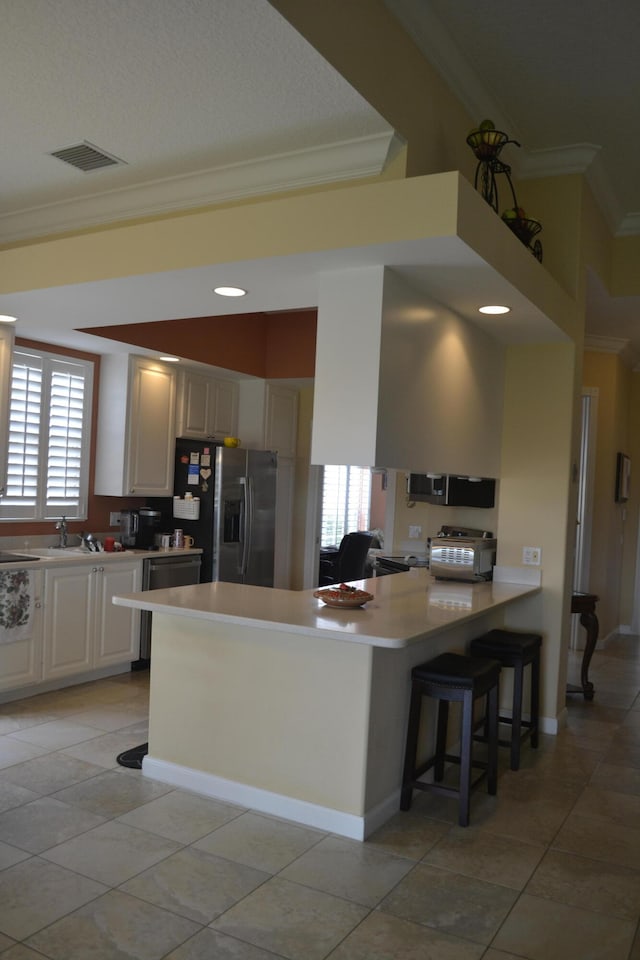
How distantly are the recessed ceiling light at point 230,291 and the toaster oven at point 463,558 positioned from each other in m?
1.92

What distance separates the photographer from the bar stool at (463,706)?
3.21m

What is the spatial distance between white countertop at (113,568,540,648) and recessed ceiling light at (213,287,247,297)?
145cm

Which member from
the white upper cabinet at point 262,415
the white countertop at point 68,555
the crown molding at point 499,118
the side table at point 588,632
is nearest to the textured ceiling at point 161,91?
the crown molding at point 499,118

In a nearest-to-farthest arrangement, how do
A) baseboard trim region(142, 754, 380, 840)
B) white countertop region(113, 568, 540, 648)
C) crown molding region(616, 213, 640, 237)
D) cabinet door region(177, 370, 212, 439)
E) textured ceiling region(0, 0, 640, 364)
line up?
textured ceiling region(0, 0, 640, 364), white countertop region(113, 568, 540, 648), baseboard trim region(142, 754, 380, 840), crown molding region(616, 213, 640, 237), cabinet door region(177, 370, 212, 439)

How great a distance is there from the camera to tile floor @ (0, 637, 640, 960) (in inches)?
92.7

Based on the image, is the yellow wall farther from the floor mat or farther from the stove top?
the stove top

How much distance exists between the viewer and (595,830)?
3.24 m

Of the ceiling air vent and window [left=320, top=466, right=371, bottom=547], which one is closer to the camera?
the ceiling air vent

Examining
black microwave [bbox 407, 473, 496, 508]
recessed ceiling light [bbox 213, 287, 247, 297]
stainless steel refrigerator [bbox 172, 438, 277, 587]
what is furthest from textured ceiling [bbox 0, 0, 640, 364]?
stainless steel refrigerator [bbox 172, 438, 277, 587]

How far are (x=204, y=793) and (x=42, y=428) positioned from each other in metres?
3.01

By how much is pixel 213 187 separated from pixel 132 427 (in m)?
2.61

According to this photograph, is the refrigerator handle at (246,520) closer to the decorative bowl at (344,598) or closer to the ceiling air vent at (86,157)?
the decorative bowl at (344,598)

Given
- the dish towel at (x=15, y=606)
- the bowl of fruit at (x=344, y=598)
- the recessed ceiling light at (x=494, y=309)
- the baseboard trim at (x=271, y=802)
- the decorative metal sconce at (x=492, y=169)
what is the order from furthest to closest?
the dish towel at (x=15, y=606) < the recessed ceiling light at (x=494, y=309) < the decorative metal sconce at (x=492, y=169) < the bowl of fruit at (x=344, y=598) < the baseboard trim at (x=271, y=802)

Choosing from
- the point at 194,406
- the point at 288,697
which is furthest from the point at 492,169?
the point at 194,406
